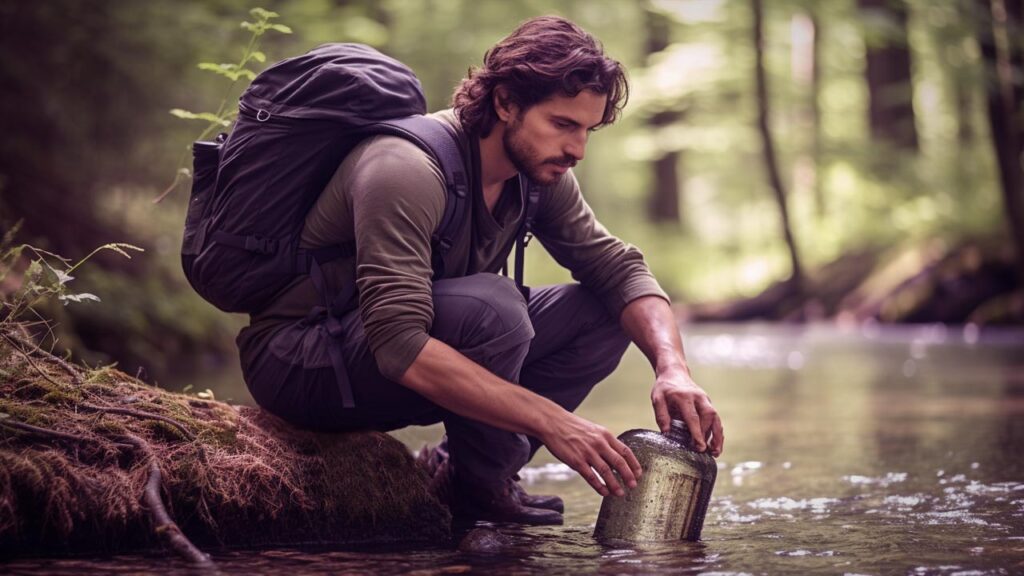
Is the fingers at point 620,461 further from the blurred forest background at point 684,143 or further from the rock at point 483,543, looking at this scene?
the blurred forest background at point 684,143

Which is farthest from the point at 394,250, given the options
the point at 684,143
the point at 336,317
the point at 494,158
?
the point at 684,143

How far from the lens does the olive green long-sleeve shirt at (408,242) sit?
118 inches

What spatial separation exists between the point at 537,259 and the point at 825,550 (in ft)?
76.9

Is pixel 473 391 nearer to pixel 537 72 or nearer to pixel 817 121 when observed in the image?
pixel 537 72

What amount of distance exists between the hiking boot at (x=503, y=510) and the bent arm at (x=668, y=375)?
1.89 ft

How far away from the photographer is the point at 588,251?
3.90 meters

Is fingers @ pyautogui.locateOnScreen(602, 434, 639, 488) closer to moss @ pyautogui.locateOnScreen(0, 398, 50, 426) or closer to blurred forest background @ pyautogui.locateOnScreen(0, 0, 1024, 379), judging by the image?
moss @ pyautogui.locateOnScreen(0, 398, 50, 426)

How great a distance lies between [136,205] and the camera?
13375 mm

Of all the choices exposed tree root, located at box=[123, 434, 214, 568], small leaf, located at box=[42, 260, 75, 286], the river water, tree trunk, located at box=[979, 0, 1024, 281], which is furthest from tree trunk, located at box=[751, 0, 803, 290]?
exposed tree root, located at box=[123, 434, 214, 568]

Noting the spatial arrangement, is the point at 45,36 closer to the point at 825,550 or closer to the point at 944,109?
the point at 825,550

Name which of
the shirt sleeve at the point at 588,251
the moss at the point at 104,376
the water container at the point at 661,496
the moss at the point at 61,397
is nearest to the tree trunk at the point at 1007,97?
the shirt sleeve at the point at 588,251

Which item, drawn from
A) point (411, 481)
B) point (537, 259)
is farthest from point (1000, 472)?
point (537, 259)

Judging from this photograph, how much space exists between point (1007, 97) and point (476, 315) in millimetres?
12957

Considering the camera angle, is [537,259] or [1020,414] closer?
[1020,414]
